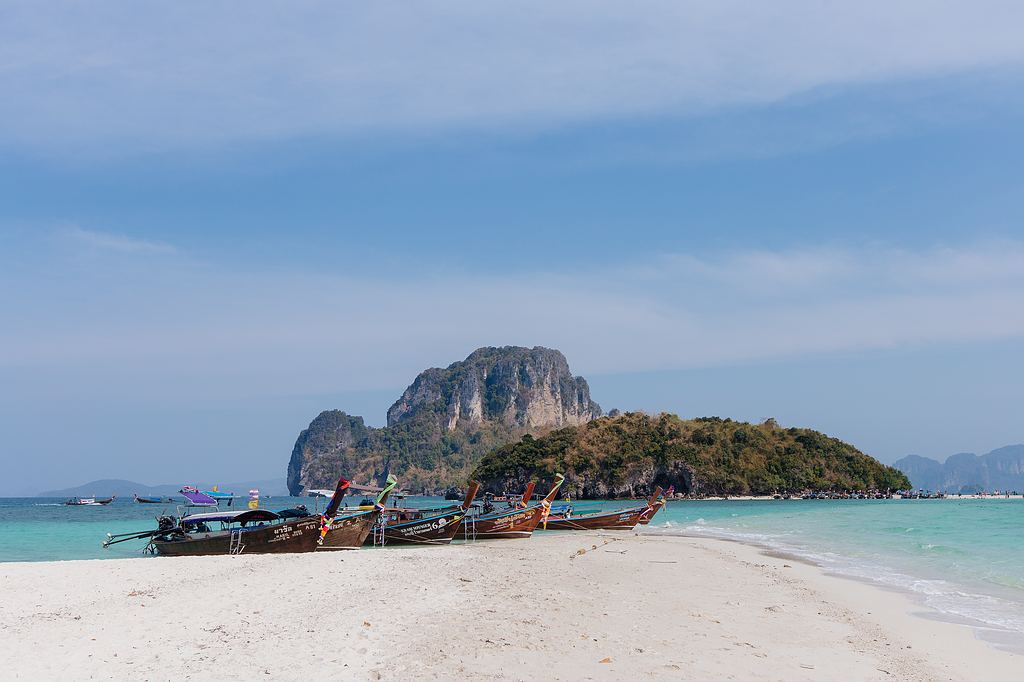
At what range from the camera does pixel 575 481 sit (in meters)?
137

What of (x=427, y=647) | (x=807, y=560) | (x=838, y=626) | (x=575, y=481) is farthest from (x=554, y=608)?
(x=575, y=481)

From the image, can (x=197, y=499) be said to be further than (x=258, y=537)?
Yes

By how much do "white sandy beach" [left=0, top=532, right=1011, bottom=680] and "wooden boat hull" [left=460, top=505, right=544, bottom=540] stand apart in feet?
38.9

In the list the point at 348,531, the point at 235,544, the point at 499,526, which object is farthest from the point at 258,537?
the point at 499,526

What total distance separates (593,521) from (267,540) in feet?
62.7

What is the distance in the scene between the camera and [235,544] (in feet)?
86.9


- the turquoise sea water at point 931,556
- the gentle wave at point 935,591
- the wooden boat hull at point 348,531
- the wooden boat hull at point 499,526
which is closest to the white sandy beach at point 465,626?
the gentle wave at point 935,591

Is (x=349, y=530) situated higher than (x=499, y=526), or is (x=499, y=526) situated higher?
(x=349, y=530)

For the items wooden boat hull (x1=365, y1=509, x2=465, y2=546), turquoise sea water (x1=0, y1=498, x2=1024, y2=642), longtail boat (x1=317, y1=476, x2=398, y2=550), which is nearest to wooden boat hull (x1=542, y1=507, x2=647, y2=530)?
turquoise sea water (x1=0, y1=498, x2=1024, y2=642)

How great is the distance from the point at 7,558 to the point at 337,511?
1346 cm

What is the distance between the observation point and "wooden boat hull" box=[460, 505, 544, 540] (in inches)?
1292

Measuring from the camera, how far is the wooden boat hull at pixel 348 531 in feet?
86.2

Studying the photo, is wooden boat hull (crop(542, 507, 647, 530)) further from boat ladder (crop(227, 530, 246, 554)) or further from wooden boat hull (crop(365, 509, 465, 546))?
boat ladder (crop(227, 530, 246, 554))

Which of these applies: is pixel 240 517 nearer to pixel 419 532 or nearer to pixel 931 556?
pixel 419 532
